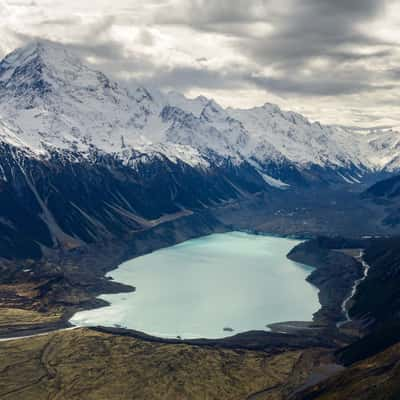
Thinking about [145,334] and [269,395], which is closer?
[269,395]

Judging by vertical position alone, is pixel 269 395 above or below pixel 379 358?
below

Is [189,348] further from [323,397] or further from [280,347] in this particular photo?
[323,397]

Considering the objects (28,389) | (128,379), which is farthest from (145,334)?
(28,389)

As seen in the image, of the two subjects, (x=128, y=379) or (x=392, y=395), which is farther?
(x=128, y=379)

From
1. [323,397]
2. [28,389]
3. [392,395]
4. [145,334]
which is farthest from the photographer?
[145,334]

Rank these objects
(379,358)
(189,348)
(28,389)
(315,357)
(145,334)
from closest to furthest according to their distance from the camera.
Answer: (379,358) < (28,389) < (315,357) < (189,348) < (145,334)

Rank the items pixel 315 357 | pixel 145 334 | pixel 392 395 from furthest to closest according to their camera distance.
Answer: pixel 145 334
pixel 315 357
pixel 392 395

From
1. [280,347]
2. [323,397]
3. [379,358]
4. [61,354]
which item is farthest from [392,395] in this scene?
[61,354]

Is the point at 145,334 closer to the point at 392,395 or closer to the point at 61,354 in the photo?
the point at 61,354

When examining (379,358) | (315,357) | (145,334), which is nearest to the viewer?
(379,358)
